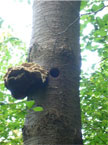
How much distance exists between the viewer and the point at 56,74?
1.57 m

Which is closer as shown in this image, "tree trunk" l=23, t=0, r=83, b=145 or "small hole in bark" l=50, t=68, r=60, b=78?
"tree trunk" l=23, t=0, r=83, b=145

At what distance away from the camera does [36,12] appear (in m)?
1.99

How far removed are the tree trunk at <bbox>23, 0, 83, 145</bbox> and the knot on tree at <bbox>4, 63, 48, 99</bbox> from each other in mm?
57

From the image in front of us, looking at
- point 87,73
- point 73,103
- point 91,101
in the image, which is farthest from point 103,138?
point 73,103

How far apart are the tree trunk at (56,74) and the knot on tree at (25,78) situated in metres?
0.06

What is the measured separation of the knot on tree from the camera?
1.50 meters

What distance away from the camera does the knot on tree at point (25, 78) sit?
59.0 inches

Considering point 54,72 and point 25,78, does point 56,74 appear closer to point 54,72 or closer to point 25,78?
point 54,72

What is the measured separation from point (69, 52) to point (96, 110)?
A: 269cm

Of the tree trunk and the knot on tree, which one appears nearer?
the tree trunk

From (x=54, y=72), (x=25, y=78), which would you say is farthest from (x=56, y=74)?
(x=25, y=78)

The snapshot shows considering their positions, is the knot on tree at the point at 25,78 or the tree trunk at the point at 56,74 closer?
the tree trunk at the point at 56,74

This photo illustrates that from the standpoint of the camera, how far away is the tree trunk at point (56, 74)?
1328 millimetres

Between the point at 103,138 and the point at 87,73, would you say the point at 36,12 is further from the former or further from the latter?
the point at 87,73
